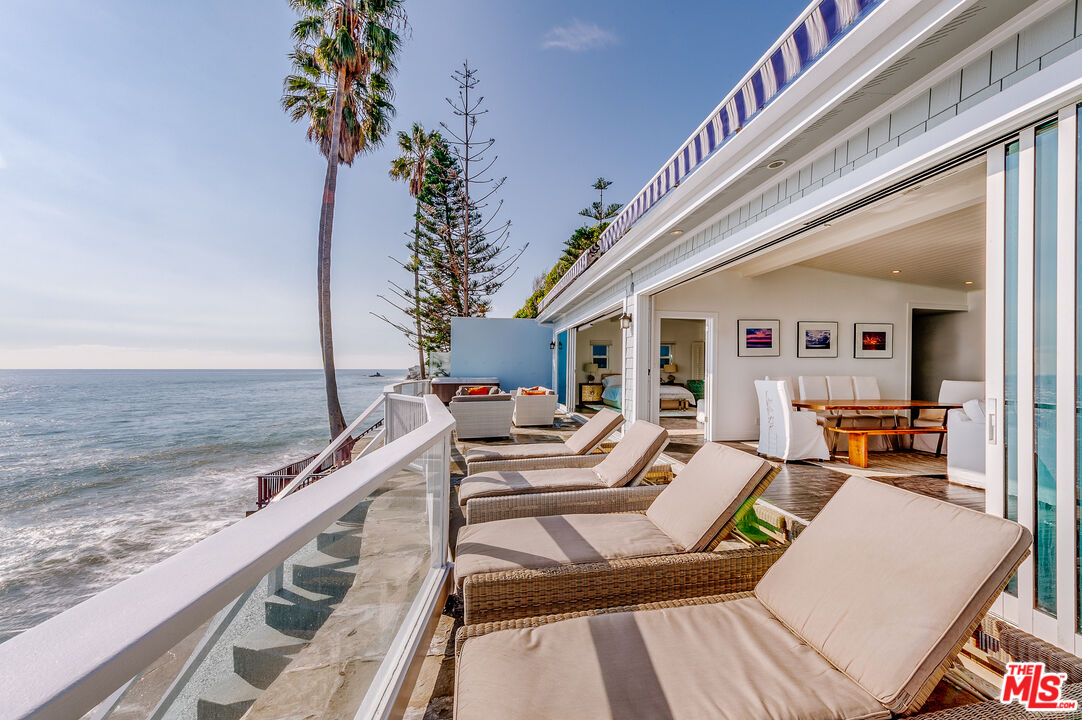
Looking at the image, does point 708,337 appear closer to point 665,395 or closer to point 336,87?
point 665,395

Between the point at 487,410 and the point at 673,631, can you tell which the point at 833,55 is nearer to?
the point at 673,631

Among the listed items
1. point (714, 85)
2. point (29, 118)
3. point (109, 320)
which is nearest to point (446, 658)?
point (714, 85)

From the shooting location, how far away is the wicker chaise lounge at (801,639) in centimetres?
123

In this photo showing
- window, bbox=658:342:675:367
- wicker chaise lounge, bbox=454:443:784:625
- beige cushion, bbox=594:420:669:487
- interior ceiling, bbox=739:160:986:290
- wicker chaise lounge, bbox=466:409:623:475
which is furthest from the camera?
window, bbox=658:342:675:367

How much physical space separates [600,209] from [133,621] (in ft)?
83.7

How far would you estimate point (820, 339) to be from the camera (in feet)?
24.0

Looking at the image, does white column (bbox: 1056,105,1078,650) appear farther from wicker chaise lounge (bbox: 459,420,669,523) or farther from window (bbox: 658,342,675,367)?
Result: window (bbox: 658,342,675,367)

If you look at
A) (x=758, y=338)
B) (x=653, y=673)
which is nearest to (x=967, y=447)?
(x=758, y=338)

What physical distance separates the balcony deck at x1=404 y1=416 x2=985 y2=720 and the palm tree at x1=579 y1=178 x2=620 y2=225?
17712 mm

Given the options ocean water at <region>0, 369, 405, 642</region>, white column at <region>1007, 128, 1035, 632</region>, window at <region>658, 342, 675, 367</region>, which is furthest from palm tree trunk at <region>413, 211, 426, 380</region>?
white column at <region>1007, 128, 1035, 632</region>

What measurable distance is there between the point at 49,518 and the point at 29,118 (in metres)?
12.3

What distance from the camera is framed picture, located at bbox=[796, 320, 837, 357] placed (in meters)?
7.29

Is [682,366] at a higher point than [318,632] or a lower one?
higher

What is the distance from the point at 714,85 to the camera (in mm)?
9406
